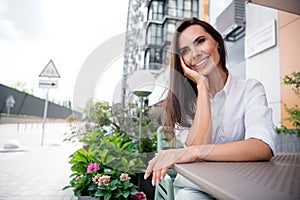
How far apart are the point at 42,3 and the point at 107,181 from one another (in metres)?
1.23

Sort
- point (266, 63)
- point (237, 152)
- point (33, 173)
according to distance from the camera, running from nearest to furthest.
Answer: point (237, 152)
point (33, 173)
point (266, 63)

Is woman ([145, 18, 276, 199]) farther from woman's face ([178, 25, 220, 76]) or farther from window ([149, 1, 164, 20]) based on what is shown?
window ([149, 1, 164, 20])

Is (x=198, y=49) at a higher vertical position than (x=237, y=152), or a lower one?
higher

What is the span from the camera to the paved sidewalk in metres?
1.42

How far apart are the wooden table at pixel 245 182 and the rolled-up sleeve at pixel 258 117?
0.09 m

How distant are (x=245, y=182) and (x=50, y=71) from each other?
1497 millimetres

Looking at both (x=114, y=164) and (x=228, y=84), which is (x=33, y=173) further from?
(x=228, y=84)

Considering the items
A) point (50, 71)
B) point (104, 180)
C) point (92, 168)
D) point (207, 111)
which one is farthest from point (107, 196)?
point (50, 71)

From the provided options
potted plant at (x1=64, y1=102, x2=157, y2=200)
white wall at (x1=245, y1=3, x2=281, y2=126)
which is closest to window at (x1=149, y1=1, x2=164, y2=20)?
white wall at (x1=245, y1=3, x2=281, y2=126)

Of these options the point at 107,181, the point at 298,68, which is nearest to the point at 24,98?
the point at 107,181

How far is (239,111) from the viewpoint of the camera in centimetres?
63

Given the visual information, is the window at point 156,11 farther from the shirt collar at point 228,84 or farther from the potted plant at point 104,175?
the shirt collar at point 228,84

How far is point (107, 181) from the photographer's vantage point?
3.58ft

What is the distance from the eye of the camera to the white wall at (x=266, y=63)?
227cm
